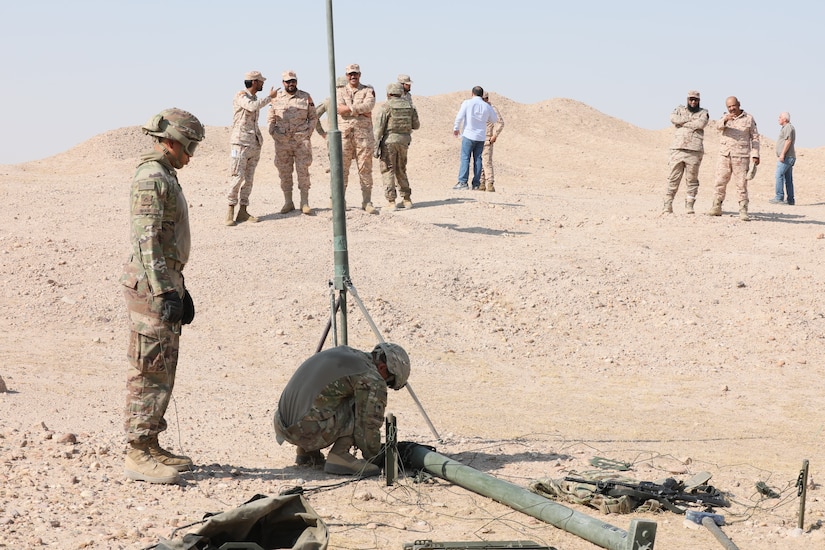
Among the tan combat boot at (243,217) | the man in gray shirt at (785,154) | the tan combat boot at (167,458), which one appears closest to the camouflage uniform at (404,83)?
the tan combat boot at (243,217)

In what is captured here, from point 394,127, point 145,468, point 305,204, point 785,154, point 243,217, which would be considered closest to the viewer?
point 145,468

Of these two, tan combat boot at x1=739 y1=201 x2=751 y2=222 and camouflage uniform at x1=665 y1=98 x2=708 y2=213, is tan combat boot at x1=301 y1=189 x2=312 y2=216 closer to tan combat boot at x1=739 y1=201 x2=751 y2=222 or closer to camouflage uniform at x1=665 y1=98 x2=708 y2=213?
camouflage uniform at x1=665 y1=98 x2=708 y2=213

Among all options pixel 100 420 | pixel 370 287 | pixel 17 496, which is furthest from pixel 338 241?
pixel 370 287

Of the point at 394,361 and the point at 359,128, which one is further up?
the point at 359,128

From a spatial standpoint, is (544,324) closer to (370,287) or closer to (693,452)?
(370,287)

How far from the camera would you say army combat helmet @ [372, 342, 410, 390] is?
6.40m

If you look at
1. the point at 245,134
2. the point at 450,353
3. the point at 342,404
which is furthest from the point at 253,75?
the point at 342,404

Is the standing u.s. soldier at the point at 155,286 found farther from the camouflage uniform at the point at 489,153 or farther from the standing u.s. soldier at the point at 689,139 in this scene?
the camouflage uniform at the point at 489,153

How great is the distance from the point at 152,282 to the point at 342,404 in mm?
1371

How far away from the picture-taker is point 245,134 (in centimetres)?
1379

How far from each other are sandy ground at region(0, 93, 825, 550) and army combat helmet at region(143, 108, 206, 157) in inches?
78.1

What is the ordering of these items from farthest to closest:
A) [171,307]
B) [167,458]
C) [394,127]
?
[394,127] → [167,458] → [171,307]

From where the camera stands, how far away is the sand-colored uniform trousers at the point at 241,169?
1375cm

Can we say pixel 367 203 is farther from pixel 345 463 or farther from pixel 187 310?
pixel 187 310
